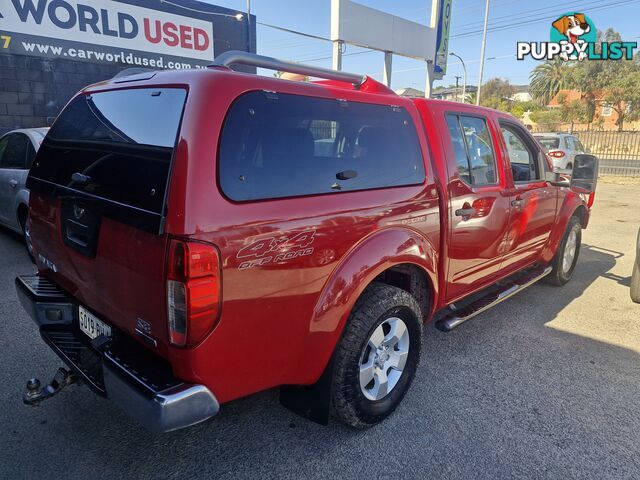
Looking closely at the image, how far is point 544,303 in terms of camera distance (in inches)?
183

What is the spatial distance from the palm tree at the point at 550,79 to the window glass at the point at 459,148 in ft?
185

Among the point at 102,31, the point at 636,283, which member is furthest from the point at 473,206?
the point at 102,31

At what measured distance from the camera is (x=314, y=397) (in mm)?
2336

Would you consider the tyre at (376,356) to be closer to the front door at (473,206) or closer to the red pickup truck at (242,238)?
the red pickup truck at (242,238)

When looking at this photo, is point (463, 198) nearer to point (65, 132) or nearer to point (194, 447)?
point (194, 447)

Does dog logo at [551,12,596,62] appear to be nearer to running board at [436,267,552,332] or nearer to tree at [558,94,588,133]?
running board at [436,267,552,332]

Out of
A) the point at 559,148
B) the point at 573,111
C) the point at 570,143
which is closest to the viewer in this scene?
the point at 559,148

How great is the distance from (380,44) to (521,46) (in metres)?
11.0

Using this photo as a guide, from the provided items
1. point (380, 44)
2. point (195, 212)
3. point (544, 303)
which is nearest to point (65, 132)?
point (195, 212)

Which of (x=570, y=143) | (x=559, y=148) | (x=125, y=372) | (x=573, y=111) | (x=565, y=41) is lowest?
(x=125, y=372)

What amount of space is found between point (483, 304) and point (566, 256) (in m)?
2.18

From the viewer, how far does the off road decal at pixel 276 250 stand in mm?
1861

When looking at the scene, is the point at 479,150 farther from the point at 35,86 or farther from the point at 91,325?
the point at 35,86

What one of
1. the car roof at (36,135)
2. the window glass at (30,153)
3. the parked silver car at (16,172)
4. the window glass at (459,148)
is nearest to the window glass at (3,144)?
the parked silver car at (16,172)
